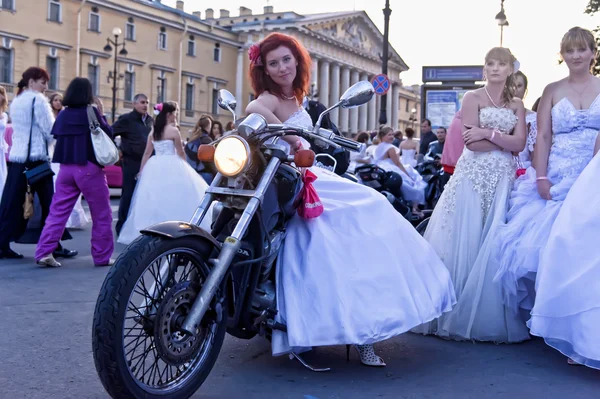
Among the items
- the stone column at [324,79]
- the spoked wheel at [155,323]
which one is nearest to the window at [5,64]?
the stone column at [324,79]

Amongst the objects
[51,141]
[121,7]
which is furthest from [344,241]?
[121,7]

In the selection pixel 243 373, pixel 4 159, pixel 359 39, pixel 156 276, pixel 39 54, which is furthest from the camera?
pixel 359 39

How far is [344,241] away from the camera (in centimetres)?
400

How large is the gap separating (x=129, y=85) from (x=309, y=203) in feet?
174

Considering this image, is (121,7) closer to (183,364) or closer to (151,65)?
(151,65)

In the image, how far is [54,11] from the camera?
47219 mm

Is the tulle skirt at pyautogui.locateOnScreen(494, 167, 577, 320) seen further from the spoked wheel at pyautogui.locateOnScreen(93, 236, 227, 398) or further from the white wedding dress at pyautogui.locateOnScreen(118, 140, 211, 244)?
the white wedding dress at pyautogui.locateOnScreen(118, 140, 211, 244)

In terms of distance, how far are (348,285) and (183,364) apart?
0.90m

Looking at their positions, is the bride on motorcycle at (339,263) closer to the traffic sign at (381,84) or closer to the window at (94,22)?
the traffic sign at (381,84)

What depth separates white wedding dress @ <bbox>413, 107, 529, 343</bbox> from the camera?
190 inches

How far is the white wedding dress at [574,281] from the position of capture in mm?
4004

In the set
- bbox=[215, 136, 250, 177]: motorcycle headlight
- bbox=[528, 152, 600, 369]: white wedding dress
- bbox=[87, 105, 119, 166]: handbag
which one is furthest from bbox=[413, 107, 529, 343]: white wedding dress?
bbox=[87, 105, 119, 166]: handbag

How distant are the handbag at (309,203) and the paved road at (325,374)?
805 millimetres

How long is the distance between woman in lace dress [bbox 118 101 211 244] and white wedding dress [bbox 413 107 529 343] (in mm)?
4475
